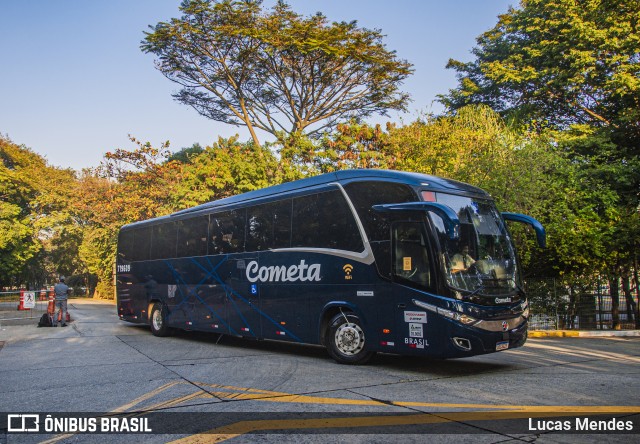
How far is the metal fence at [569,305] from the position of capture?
17406mm

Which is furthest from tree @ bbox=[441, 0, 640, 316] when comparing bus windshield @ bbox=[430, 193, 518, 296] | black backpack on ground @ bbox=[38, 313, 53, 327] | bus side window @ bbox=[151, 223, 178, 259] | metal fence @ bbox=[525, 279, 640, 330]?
black backpack on ground @ bbox=[38, 313, 53, 327]

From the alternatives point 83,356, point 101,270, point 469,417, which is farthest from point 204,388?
point 101,270

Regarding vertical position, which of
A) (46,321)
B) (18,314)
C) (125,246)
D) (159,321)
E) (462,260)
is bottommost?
(18,314)

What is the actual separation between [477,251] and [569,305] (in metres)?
10.7

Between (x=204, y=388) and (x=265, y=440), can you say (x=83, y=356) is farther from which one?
(x=265, y=440)

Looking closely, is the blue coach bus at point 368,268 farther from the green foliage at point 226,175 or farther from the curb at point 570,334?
the green foliage at point 226,175

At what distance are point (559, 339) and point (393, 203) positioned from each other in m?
9.37

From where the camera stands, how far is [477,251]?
8656 millimetres

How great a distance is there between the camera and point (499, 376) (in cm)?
831

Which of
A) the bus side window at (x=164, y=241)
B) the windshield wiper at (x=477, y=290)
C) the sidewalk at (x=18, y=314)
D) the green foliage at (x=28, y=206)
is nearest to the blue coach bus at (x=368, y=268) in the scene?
the windshield wiper at (x=477, y=290)

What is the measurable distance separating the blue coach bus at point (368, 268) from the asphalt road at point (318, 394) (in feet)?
2.16

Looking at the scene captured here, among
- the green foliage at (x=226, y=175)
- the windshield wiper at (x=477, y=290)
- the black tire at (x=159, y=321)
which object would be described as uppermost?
the green foliage at (x=226, y=175)

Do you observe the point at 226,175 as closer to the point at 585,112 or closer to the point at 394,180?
the point at 585,112

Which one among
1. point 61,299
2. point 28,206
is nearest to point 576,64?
point 61,299
